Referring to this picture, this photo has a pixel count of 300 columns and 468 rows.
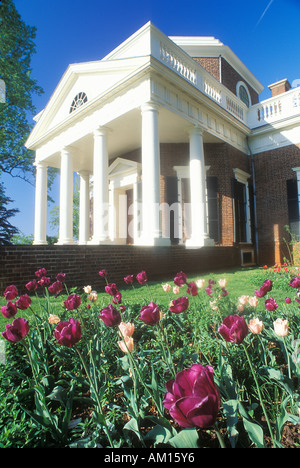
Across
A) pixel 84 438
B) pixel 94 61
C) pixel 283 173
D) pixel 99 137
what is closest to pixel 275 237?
pixel 283 173

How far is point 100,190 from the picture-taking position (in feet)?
27.7

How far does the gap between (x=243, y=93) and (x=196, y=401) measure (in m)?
18.0

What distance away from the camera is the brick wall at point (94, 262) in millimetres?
4672

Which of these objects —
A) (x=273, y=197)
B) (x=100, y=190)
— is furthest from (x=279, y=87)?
(x=100, y=190)

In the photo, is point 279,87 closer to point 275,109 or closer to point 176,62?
point 275,109

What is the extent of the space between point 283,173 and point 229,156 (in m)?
2.41

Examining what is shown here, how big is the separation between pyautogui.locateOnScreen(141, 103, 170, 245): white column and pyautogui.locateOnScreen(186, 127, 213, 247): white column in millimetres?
1933

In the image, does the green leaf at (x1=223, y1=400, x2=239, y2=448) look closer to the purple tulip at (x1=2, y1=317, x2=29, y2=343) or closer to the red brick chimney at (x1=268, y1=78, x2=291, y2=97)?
the purple tulip at (x1=2, y1=317, x2=29, y2=343)

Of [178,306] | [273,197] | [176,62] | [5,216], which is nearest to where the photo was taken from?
[178,306]

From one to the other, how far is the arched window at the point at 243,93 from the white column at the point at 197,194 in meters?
7.78

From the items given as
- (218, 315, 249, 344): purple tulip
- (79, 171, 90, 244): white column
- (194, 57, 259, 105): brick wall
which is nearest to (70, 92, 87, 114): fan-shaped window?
(79, 171, 90, 244): white column

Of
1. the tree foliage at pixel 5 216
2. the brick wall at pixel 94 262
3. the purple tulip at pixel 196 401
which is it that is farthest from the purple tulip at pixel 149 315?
the brick wall at pixel 94 262

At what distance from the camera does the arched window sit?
14901mm
